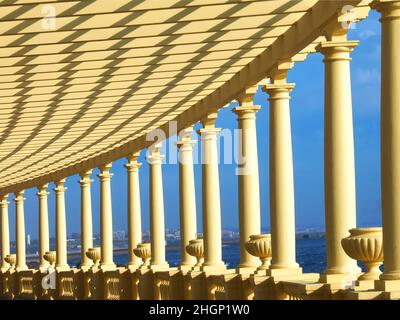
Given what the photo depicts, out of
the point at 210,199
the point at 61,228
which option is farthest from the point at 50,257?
the point at 210,199

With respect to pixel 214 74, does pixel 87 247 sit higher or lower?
lower

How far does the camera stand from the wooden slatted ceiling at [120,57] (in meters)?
52.4

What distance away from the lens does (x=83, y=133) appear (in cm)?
9950

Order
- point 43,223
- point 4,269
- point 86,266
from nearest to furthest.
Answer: point 86,266 → point 43,223 → point 4,269

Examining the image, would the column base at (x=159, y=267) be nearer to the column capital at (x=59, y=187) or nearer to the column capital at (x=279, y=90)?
the column capital at (x=59, y=187)

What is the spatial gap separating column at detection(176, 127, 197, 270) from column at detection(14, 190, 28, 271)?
68070 mm

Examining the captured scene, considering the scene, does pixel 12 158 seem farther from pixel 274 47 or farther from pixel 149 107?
pixel 274 47

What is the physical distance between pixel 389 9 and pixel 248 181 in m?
33.7

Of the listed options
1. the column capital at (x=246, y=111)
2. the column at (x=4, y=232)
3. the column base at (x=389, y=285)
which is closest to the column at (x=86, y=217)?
the column at (x=4, y=232)

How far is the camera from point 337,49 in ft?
175

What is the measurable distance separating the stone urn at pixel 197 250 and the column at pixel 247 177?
10.5 meters

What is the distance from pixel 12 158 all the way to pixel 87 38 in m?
60.0

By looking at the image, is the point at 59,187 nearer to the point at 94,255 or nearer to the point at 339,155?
the point at 94,255
